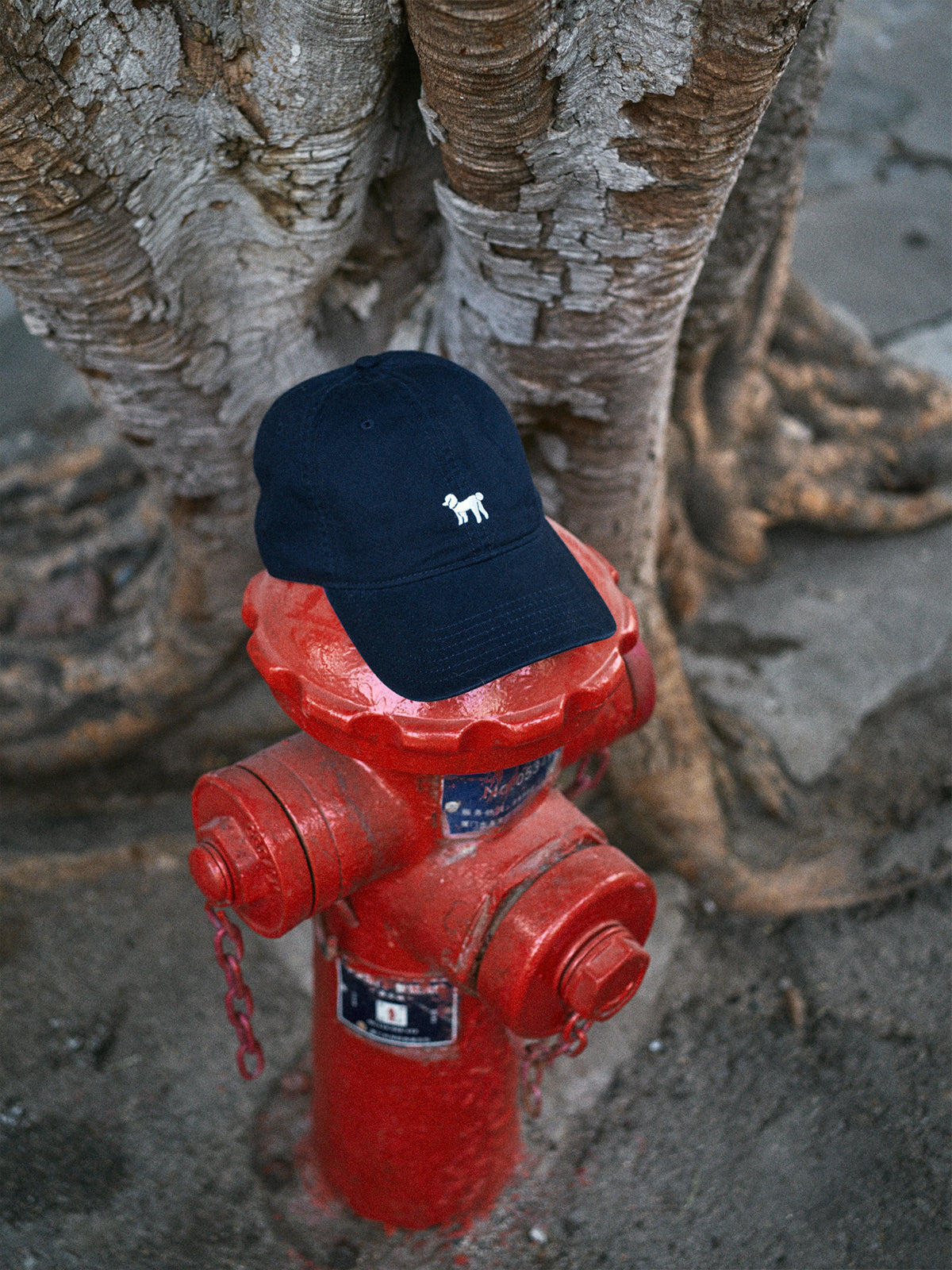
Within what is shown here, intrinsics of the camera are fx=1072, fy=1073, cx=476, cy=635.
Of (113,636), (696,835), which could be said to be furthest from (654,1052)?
(113,636)

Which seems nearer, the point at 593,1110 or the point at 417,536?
the point at 417,536

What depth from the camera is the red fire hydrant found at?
1346 mm

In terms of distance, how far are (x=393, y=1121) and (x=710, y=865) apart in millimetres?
1149

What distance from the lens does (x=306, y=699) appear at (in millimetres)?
1348

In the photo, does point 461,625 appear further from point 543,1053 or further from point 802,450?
point 802,450

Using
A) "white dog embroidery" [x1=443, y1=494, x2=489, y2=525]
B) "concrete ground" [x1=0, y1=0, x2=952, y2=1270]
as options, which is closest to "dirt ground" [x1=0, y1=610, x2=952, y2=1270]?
"concrete ground" [x1=0, y1=0, x2=952, y2=1270]

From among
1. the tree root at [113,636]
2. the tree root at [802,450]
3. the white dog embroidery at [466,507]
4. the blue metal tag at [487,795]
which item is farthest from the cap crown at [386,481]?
the tree root at [802,450]

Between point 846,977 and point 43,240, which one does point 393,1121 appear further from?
point 43,240

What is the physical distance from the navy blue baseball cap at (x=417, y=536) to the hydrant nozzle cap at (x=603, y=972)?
451 mm

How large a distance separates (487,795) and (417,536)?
0.41 m

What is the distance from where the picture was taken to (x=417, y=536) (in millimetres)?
1305

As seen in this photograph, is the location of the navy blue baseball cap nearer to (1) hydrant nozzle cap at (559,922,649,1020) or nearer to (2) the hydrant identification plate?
(1) hydrant nozzle cap at (559,922,649,1020)

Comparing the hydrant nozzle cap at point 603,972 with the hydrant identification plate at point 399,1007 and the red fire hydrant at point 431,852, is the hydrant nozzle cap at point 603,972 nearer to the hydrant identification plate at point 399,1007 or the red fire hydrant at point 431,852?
the red fire hydrant at point 431,852

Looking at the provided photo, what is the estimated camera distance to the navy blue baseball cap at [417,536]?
1.29m
